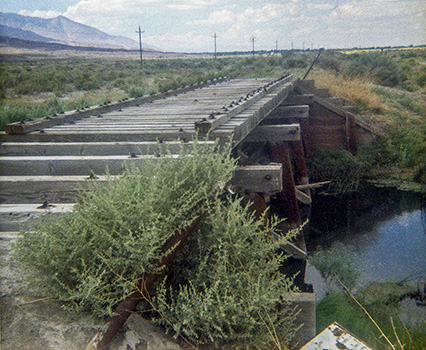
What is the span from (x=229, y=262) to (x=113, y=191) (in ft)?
2.29

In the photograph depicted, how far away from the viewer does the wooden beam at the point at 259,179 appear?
110 inches

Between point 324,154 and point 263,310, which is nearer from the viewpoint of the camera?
point 263,310

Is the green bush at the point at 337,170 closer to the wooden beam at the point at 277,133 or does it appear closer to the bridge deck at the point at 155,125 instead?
the wooden beam at the point at 277,133

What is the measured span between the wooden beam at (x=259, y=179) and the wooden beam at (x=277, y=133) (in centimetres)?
237

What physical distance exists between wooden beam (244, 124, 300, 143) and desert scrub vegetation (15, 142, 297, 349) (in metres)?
3.34

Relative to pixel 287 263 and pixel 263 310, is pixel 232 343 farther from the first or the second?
pixel 287 263

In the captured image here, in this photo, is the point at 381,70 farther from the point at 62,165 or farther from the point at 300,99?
the point at 62,165

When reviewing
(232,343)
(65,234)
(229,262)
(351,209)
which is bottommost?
(351,209)

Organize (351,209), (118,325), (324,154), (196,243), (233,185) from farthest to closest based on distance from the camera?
(324,154)
(351,209)
(233,185)
(196,243)
(118,325)


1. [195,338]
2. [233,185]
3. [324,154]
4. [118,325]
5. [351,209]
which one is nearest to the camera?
[118,325]

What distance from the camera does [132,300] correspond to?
168 cm

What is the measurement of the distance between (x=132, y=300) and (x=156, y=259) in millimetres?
213

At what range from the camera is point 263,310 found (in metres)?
1.85

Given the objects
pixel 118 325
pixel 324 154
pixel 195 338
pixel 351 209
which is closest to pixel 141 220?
pixel 118 325
